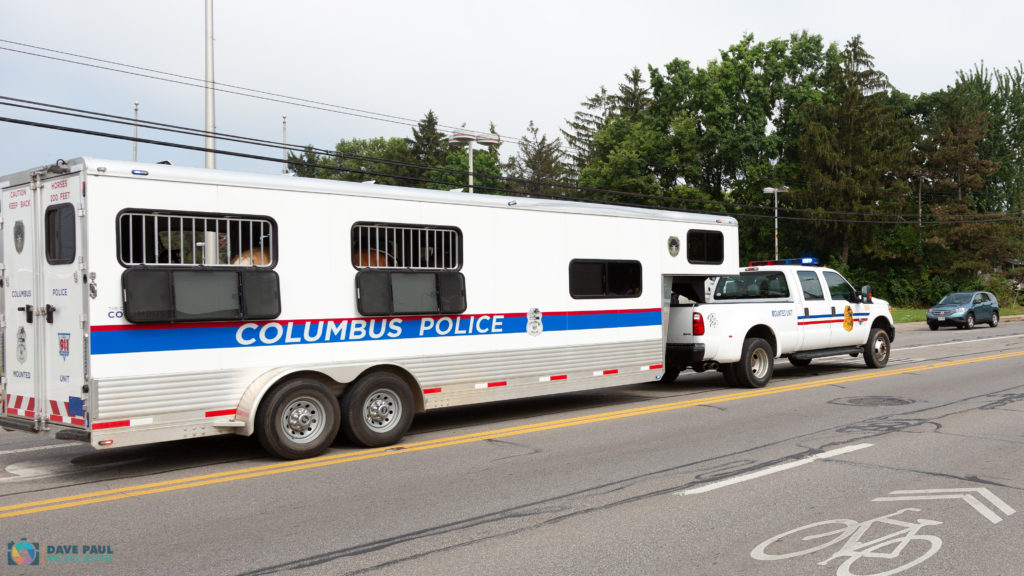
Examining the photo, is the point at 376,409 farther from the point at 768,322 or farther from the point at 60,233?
the point at 768,322

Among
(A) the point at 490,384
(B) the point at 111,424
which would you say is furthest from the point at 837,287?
(B) the point at 111,424

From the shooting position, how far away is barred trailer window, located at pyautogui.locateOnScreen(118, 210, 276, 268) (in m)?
7.35

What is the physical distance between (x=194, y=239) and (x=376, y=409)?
8.78ft

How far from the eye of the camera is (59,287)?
745 centimetres

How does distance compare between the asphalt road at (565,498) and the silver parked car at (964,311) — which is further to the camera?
the silver parked car at (964,311)

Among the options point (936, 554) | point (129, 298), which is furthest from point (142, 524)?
point (936, 554)

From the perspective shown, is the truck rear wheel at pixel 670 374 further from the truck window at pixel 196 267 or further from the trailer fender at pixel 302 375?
the truck window at pixel 196 267

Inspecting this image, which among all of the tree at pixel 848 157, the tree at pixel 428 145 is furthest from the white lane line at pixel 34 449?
the tree at pixel 428 145

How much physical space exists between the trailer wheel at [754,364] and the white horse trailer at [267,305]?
3688mm

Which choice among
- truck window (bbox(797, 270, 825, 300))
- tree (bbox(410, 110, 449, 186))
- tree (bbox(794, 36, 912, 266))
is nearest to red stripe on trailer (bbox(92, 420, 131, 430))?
truck window (bbox(797, 270, 825, 300))

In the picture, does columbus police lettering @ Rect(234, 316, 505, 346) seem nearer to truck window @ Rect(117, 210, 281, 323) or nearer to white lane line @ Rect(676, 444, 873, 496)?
truck window @ Rect(117, 210, 281, 323)

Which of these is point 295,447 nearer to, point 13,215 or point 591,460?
point 591,460

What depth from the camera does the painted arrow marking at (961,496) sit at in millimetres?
6098

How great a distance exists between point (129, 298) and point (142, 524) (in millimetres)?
2213
